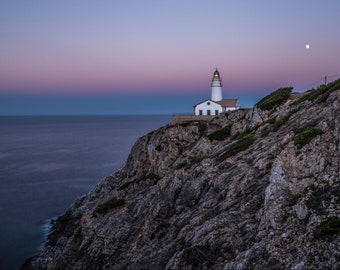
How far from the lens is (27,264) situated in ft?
116

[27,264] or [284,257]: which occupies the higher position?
[284,257]

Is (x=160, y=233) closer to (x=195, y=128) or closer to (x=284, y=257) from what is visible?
(x=284, y=257)

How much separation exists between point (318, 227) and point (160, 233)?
10376 millimetres

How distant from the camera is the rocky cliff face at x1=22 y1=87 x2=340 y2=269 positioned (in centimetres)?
1288

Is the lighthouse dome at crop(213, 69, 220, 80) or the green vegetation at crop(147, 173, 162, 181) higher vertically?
the lighthouse dome at crop(213, 69, 220, 80)

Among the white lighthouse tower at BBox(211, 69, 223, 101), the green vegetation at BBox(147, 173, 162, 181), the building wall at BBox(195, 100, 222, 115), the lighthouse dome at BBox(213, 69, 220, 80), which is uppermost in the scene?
the lighthouse dome at BBox(213, 69, 220, 80)

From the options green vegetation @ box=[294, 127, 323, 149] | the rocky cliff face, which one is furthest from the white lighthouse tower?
green vegetation @ box=[294, 127, 323, 149]

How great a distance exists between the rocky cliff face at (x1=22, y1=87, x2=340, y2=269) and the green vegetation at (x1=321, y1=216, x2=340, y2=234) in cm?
4

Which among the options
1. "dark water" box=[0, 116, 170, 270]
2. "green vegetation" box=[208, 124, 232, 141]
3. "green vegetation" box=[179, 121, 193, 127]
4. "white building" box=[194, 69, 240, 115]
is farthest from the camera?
"white building" box=[194, 69, 240, 115]

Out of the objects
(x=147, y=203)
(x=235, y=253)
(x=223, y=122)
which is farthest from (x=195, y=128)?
(x=235, y=253)

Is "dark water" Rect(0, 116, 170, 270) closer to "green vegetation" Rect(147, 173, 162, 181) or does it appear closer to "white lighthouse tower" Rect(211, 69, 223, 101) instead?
"green vegetation" Rect(147, 173, 162, 181)

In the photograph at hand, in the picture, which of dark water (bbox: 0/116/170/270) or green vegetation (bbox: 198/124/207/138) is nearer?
dark water (bbox: 0/116/170/270)

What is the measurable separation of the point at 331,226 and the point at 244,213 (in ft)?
15.4

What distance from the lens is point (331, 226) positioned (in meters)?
12.2
